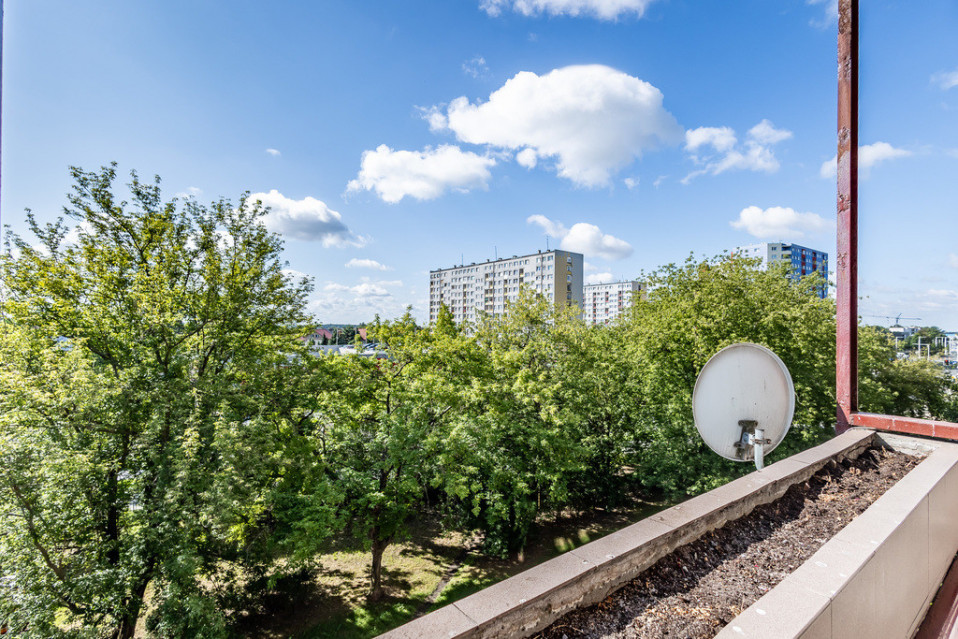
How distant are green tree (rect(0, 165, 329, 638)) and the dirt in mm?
6852

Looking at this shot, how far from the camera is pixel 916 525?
7.44 feet

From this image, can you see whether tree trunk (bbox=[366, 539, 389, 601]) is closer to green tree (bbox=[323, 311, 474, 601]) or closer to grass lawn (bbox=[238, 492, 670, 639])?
green tree (bbox=[323, 311, 474, 601])

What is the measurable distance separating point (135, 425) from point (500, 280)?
70.2 metres

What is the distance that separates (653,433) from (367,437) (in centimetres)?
866

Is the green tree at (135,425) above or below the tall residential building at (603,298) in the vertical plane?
below

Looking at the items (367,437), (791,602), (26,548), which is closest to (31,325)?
(26,548)

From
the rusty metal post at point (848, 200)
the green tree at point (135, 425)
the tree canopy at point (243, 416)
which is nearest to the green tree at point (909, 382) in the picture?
the tree canopy at point (243, 416)

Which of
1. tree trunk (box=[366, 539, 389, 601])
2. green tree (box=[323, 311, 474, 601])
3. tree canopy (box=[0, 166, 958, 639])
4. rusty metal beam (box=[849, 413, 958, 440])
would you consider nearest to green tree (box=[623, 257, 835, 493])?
tree canopy (box=[0, 166, 958, 639])

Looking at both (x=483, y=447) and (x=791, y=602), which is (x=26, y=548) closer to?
(x=483, y=447)

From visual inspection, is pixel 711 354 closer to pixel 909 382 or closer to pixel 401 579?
pixel 401 579

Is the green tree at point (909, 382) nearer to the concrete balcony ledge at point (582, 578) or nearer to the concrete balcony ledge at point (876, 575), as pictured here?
the concrete balcony ledge at point (876, 575)

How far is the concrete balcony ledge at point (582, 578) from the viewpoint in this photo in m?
1.59

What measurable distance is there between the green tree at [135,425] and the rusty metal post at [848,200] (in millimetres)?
8521

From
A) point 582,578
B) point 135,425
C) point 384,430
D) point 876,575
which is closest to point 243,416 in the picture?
point 135,425
